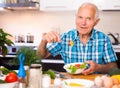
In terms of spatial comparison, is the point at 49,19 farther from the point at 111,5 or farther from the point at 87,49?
the point at 87,49

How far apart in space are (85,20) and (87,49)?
0.26 meters

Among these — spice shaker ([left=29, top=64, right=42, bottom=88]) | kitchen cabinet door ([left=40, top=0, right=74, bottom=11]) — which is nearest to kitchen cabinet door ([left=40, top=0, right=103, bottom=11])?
kitchen cabinet door ([left=40, top=0, right=74, bottom=11])

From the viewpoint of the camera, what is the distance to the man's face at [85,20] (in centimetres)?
204

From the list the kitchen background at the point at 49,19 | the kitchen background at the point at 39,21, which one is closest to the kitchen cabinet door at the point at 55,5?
the kitchen background at the point at 49,19

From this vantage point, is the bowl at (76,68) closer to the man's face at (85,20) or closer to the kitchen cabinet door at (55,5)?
the man's face at (85,20)

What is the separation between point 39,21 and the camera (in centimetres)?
382

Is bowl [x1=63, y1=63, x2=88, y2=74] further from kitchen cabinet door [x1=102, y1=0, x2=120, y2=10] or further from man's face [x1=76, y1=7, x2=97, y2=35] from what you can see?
kitchen cabinet door [x1=102, y1=0, x2=120, y2=10]

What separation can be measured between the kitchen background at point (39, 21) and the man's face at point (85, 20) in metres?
1.61

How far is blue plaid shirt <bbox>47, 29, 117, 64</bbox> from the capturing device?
6.80ft

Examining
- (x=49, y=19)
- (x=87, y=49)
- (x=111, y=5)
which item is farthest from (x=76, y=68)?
(x=49, y=19)

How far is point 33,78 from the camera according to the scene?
118 cm

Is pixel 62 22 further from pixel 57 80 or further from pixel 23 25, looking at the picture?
pixel 57 80

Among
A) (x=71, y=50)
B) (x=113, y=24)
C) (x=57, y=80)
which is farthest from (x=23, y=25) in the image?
(x=57, y=80)

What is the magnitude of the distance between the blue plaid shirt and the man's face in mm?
80
